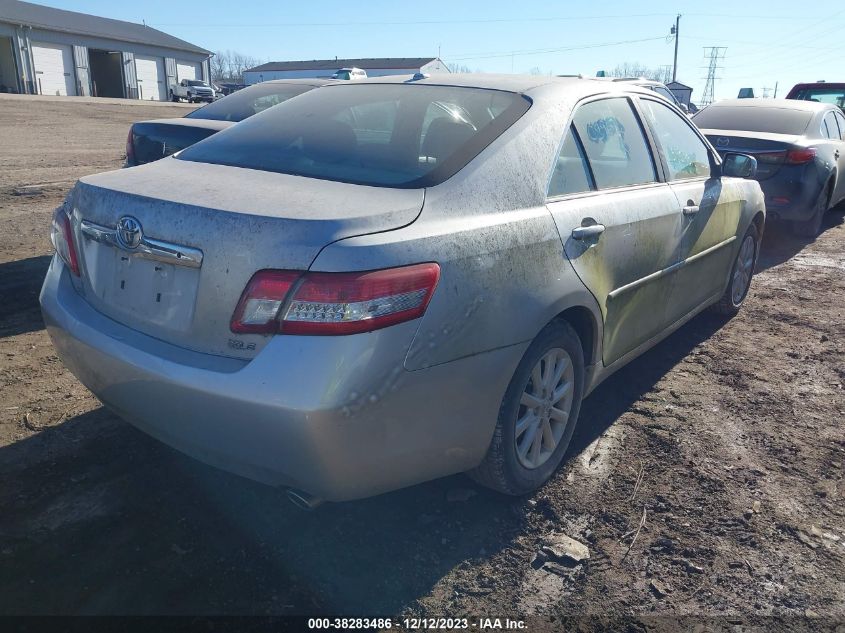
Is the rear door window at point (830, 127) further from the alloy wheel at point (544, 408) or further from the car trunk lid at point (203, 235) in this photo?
the car trunk lid at point (203, 235)

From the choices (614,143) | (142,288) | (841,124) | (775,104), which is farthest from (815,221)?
(142,288)

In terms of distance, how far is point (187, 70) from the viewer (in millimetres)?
55406

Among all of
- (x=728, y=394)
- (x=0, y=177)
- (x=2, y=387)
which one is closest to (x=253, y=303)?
(x=2, y=387)

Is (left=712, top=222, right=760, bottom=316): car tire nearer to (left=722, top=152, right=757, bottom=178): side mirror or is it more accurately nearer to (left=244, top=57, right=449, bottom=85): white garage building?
(left=722, top=152, right=757, bottom=178): side mirror

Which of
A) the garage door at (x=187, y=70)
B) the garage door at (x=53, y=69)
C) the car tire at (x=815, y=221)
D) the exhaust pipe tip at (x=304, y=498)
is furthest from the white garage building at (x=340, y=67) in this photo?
the exhaust pipe tip at (x=304, y=498)

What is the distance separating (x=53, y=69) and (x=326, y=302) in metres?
50.0

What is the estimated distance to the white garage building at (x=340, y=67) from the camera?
226 ft

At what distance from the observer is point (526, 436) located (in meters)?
2.86

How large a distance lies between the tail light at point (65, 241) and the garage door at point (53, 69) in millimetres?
46923

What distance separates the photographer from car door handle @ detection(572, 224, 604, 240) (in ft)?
9.35

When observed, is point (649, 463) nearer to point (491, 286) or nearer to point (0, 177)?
point (491, 286)

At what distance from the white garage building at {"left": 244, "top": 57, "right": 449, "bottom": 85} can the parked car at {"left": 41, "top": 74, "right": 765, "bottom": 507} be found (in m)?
67.1

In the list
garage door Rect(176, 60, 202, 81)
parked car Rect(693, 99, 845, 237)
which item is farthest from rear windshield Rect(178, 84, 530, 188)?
garage door Rect(176, 60, 202, 81)

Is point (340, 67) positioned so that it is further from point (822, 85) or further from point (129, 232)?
point (129, 232)
